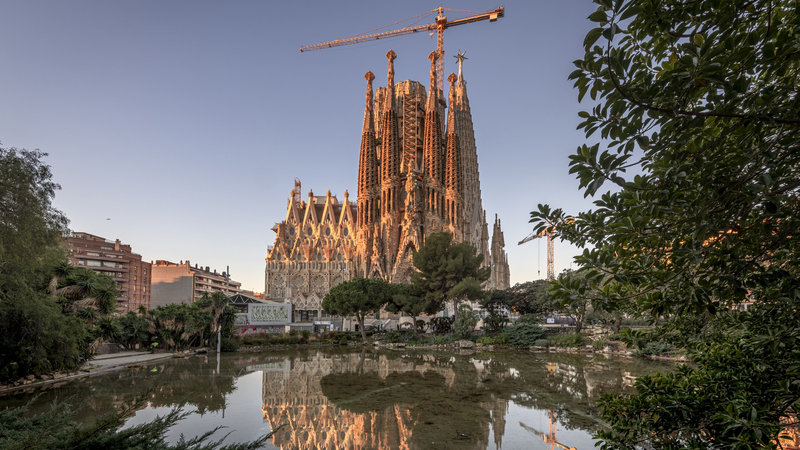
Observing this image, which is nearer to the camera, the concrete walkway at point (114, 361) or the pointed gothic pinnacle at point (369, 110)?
the concrete walkway at point (114, 361)

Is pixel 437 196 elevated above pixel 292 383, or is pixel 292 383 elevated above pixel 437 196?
pixel 437 196


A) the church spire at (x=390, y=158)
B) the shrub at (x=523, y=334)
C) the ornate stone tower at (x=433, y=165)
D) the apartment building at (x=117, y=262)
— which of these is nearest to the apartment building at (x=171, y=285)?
the apartment building at (x=117, y=262)

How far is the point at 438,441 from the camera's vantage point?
7949 millimetres

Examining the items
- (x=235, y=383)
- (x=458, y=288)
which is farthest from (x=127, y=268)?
(x=235, y=383)

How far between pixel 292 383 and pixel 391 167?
47.1 meters

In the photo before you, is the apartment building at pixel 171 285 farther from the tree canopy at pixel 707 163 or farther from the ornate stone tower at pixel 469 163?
the tree canopy at pixel 707 163

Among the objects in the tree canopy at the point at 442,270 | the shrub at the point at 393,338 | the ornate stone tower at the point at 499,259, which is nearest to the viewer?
the shrub at the point at 393,338

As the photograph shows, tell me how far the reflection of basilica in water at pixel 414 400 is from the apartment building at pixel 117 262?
61.0 metres

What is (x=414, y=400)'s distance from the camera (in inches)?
457

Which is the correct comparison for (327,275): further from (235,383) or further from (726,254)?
(726,254)

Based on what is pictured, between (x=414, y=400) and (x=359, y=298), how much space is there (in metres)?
22.9

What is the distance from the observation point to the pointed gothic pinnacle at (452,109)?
63322 millimetres

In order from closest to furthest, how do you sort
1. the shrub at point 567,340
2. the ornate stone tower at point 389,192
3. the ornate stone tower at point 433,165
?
the shrub at point 567,340, the ornate stone tower at point 389,192, the ornate stone tower at point 433,165

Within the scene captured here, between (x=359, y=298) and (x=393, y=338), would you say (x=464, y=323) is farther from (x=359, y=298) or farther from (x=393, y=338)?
(x=359, y=298)
